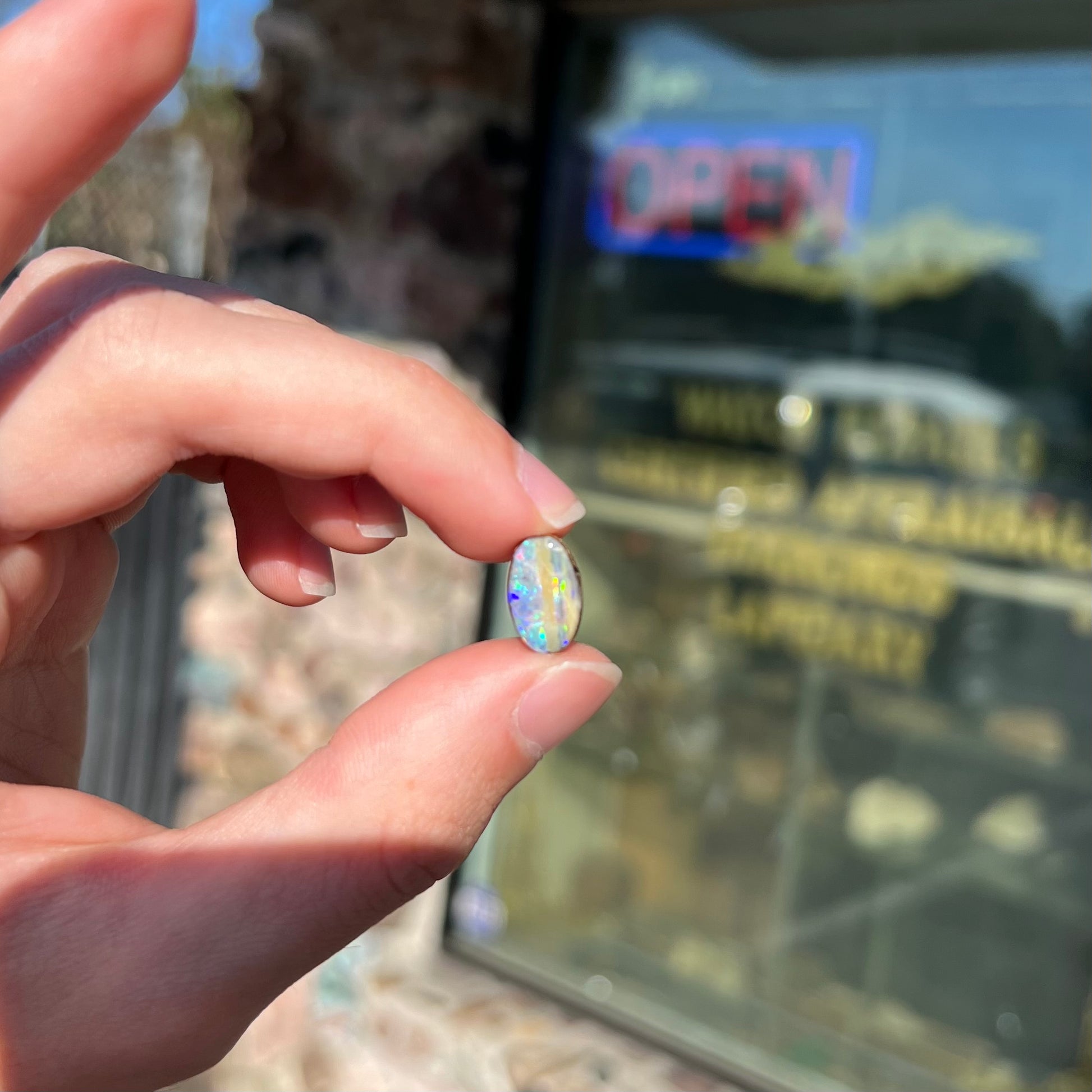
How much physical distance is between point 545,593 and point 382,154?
2178mm

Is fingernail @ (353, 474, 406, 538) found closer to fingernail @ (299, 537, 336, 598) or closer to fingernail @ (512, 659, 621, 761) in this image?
fingernail @ (299, 537, 336, 598)

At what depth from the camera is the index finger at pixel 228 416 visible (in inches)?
32.6

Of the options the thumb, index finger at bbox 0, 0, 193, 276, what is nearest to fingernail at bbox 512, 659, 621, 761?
the thumb

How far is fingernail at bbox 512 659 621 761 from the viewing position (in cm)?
84

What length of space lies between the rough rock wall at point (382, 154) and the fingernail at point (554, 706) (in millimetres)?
2069

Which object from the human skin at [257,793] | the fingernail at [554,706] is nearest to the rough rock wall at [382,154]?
the human skin at [257,793]

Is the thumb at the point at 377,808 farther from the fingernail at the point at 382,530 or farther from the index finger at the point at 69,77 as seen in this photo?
the index finger at the point at 69,77

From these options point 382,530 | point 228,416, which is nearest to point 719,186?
point 382,530

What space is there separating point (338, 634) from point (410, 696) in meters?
2.10

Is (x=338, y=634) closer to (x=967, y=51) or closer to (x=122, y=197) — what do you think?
(x=122, y=197)

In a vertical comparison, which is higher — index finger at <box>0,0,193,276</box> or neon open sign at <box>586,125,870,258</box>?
neon open sign at <box>586,125,870,258</box>

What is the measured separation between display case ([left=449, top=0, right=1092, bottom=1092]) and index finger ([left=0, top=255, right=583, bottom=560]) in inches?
74.7

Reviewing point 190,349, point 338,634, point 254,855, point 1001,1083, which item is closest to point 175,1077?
point 254,855

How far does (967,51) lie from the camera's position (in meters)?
2.45
